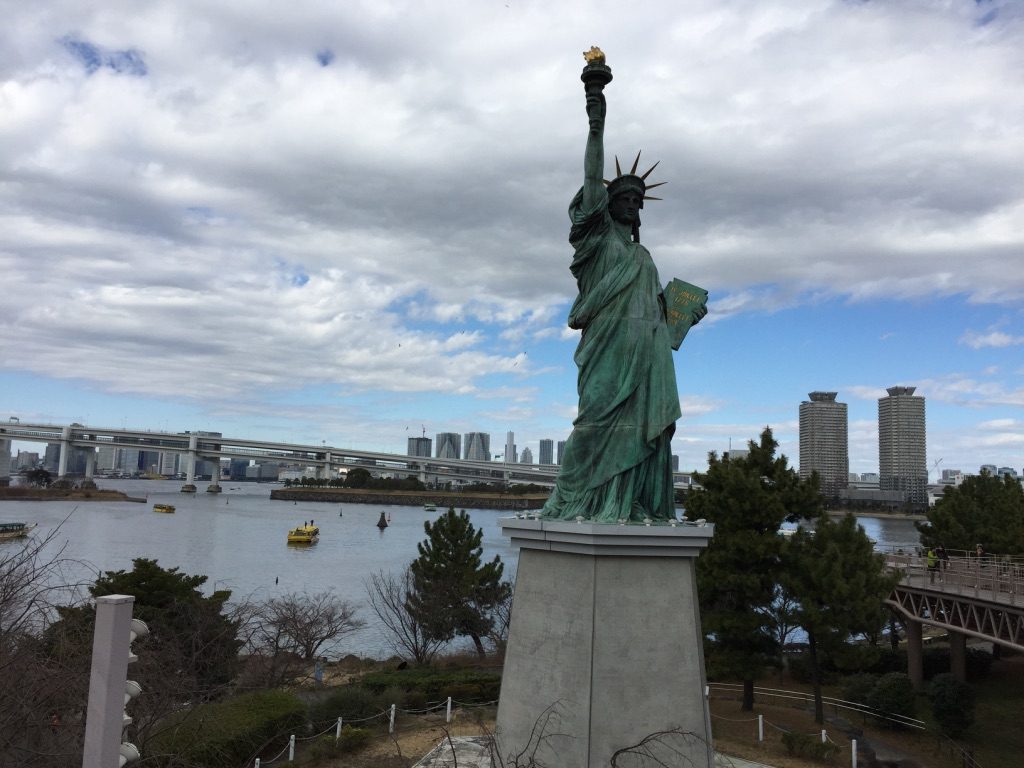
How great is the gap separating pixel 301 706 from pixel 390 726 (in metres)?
1.77

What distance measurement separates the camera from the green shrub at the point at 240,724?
11.2 metres

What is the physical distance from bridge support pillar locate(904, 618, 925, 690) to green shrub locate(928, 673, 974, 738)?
4007mm

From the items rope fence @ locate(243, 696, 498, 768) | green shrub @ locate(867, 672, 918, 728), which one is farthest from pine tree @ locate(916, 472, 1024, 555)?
rope fence @ locate(243, 696, 498, 768)

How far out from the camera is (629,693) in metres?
8.86

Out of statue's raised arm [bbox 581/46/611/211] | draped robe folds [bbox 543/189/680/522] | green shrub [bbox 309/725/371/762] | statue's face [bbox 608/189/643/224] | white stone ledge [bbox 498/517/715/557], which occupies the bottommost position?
green shrub [bbox 309/725/371/762]

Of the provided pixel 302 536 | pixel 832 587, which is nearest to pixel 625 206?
pixel 832 587

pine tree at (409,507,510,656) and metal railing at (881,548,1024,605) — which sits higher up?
metal railing at (881,548,1024,605)

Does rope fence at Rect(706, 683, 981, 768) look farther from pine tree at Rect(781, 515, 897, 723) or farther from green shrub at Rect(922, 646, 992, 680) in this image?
green shrub at Rect(922, 646, 992, 680)

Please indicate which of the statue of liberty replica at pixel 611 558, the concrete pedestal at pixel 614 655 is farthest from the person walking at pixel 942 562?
the concrete pedestal at pixel 614 655

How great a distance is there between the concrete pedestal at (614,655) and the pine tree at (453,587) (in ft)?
44.9

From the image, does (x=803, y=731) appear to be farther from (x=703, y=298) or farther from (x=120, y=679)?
(x=120, y=679)

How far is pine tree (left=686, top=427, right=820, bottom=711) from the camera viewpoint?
17094 mm

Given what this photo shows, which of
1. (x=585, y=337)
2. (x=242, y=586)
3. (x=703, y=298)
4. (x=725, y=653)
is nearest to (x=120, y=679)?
(x=585, y=337)

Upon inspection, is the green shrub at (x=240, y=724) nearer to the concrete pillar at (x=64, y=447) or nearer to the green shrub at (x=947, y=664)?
the green shrub at (x=947, y=664)
